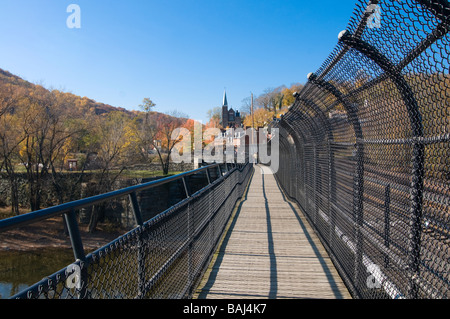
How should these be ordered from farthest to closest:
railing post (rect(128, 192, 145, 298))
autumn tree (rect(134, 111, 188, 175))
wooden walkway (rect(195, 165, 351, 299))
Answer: autumn tree (rect(134, 111, 188, 175)) < wooden walkway (rect(195, 165, 351, 299)) < railing post (rect(128, 192, 145, 298))

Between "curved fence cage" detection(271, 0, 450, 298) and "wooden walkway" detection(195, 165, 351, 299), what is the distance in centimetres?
27

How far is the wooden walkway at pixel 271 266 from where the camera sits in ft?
10.5

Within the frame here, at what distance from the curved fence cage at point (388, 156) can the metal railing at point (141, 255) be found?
67.6 inches

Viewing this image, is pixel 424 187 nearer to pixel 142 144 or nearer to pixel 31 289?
pixel 31 289

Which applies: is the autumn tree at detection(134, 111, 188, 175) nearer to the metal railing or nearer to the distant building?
the metal railing

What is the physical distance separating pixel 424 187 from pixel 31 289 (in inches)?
81.9

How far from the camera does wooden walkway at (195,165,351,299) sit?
320cm

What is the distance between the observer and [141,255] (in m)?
2.00

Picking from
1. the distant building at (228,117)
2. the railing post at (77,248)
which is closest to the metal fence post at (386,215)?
the railing post at (77,248)

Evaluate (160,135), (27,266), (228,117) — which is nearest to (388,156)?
(27,266)

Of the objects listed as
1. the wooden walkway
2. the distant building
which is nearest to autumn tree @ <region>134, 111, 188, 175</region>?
the wooden walkway

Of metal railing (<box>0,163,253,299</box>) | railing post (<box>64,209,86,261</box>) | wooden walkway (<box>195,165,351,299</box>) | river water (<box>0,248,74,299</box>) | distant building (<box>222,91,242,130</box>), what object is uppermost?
distant building (<box>222,91,242,130</box>)

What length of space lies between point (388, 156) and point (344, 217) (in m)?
1.38
